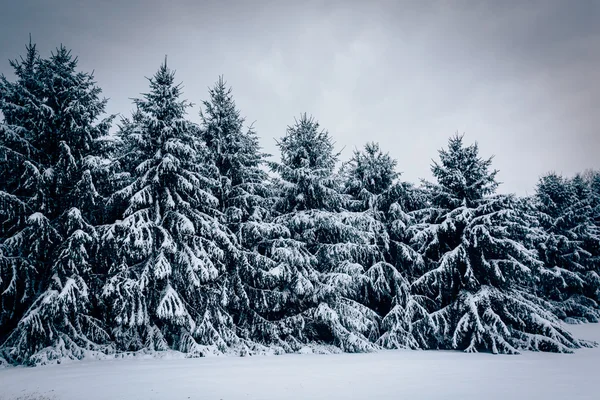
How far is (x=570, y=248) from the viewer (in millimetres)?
29250

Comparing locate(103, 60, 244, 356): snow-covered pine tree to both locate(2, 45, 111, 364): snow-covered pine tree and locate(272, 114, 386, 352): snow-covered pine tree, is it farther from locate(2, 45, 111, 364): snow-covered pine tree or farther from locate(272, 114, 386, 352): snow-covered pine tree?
locate(272, 114, 386, 352): snow-covered pine tree

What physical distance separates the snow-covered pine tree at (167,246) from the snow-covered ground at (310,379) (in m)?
1.77

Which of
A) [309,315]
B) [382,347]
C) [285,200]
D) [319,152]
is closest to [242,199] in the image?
[285,200]

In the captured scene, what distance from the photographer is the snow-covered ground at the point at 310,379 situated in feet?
27.1

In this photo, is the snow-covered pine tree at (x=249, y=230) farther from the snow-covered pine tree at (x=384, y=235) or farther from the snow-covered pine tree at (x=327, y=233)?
the snow-covered pine tree at (x=384, y=235)

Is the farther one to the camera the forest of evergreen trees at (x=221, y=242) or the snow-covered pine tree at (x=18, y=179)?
the forest of evergreen trees at (x=221, y=242)

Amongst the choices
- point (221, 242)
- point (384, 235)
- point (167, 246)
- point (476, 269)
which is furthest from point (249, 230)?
point (476, 269)

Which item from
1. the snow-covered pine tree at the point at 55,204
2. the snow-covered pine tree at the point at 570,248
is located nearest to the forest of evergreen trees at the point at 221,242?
the snow-covered pine tree at the point at 55,204

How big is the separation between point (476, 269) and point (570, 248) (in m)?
19.1

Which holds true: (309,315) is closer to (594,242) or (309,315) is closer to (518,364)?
(518,364)

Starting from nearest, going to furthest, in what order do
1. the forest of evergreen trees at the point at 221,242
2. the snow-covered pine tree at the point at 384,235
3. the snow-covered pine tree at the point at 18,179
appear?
the snow-covered pine tree at the point at 18,179 → the forest of evergreen trees at the point at 221,242 → the snow-covered pine tree at the point at 384,235

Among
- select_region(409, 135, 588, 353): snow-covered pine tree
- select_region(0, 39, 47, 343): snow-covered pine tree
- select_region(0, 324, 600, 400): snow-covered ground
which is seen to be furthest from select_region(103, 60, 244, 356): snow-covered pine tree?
select_region(409, 135, 588, 353): snow-covered pine tree

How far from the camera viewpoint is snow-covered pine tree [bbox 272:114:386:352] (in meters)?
16.8

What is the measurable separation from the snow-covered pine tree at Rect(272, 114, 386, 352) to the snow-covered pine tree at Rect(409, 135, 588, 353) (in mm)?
3289
